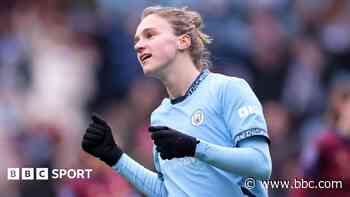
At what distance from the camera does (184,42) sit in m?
2.44

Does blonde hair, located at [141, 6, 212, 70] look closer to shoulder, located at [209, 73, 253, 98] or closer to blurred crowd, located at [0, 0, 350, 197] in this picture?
shoulder, located at [209, 73, 253, 98]

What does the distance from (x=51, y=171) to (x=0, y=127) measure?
32 cm

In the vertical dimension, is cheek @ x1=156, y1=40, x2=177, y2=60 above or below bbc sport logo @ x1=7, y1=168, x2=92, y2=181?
above

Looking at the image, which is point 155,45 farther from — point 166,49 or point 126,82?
point 126,82

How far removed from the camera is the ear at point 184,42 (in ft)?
7.94

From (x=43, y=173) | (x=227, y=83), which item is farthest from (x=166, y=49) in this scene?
(x=43, y=173)

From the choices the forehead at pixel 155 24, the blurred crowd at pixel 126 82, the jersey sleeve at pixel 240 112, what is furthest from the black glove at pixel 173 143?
the blurred crowd at pixel 126 82

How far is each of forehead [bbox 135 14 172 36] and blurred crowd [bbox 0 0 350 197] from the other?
1.72 meters

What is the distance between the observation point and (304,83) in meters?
4.21

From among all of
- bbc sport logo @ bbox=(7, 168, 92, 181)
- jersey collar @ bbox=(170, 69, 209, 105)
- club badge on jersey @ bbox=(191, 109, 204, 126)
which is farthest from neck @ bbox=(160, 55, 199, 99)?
bbc sport logo @ bbox=(7, 168, 92, 181)

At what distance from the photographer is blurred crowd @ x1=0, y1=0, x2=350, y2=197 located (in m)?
4.13

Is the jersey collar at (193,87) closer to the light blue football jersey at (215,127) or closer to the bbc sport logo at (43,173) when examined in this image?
the light blue football jersey at (215,127)

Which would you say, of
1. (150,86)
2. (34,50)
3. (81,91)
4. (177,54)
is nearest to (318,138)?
(150,86)

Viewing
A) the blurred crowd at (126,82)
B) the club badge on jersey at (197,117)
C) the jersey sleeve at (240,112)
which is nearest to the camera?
the jersey sleeve at (240,112)
